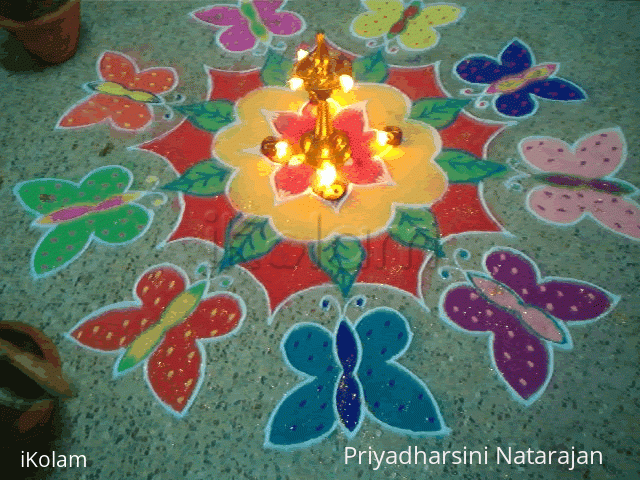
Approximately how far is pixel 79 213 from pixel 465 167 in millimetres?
1073

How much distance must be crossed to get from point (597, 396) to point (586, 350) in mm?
102

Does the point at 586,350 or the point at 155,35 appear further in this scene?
the point at 155,35

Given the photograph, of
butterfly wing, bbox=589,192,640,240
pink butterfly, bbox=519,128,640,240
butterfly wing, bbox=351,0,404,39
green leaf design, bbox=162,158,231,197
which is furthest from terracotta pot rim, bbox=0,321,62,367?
butterfly wing, bbox=351,0,404,39

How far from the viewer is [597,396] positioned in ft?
3.39

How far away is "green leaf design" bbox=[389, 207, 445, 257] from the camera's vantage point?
4.17 feet

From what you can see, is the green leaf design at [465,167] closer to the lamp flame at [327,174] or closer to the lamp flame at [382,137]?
the lamp flame at [382,137]

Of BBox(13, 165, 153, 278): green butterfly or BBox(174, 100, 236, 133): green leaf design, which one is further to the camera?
BBox(174, 100, 236, 133): green leaf design

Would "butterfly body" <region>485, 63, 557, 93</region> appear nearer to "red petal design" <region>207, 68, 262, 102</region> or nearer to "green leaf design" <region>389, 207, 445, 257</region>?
"green leaf design" <region>389, 207, 445, 257</region>

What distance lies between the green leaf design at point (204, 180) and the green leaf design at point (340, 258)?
0.34 meters

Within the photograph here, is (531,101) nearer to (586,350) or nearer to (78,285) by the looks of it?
(586,350)

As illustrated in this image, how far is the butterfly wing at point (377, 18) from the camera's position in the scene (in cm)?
182

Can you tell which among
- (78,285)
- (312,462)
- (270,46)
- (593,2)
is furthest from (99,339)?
(593,2)

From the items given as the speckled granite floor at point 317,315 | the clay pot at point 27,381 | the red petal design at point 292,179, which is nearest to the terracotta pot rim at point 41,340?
the clay pot at point 27,381

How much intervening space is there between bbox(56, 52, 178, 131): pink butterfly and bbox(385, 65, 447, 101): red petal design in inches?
29.1
